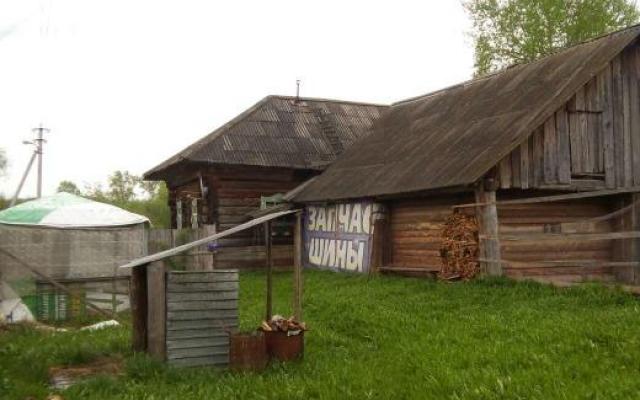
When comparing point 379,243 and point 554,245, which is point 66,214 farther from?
point 554,245

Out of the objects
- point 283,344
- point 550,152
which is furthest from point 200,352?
point 550,152

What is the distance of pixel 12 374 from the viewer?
25.5ft

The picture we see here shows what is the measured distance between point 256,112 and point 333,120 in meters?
2.95

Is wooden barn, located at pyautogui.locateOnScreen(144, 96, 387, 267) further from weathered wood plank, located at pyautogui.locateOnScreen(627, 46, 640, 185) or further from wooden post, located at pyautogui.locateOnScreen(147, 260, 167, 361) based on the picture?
wooden post, located at pyautogui.locateOnScreen(147, 260, 167, 361)

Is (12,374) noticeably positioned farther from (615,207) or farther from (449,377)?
(615,207)

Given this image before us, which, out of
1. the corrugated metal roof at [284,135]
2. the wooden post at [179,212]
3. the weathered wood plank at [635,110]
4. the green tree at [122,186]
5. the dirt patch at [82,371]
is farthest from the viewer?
the green tree at [122,186]

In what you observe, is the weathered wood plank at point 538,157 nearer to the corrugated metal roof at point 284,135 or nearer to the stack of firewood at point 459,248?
the stack of firewood at point 459,248

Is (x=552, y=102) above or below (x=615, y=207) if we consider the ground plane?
above

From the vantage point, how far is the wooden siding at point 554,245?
1386 cm

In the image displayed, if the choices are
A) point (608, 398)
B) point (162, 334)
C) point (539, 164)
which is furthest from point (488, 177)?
point (608, 398)

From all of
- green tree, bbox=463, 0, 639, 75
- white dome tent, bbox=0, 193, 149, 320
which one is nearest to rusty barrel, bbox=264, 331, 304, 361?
white dome tent, bbox=0, 193, 149, 320

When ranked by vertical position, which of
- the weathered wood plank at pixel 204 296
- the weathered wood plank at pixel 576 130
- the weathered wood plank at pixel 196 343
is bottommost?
the weathered wood plank at pixel 196 343

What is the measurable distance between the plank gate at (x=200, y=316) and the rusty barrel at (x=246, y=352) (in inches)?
21.8

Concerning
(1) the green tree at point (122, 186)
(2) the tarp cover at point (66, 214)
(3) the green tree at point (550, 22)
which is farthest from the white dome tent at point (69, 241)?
(1) the green tree at point (122, 186)
